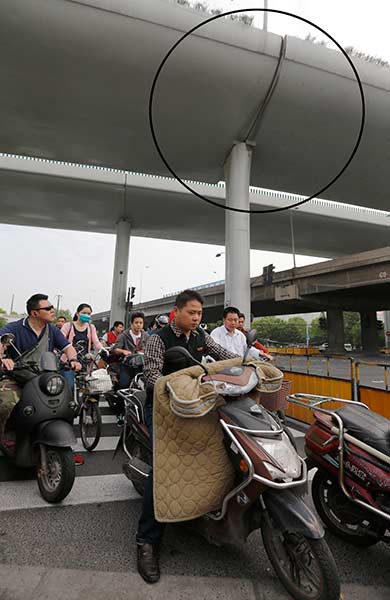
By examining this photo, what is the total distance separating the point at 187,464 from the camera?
6.15 ft

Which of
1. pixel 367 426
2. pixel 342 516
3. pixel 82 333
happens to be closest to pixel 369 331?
pixel 82 333

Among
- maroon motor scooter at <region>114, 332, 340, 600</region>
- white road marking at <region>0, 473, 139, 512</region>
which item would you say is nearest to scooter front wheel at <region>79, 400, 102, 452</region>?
white road marking at <region>0, 473, 139, 512</region>

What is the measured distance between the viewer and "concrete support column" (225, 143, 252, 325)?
1077 centimetres

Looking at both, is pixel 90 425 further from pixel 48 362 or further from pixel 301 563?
pixel 301 563

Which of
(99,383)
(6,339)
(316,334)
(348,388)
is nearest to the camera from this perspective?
(6,339)

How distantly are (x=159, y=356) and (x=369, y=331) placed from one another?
36.2 metres

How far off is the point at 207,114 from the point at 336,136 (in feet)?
14.1

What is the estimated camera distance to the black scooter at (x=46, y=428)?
2719 mm

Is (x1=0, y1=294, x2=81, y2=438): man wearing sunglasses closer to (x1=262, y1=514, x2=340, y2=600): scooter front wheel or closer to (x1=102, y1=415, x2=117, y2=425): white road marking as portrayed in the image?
(x1=262, y1=514, x2=340, y2=600): scooter front wheel

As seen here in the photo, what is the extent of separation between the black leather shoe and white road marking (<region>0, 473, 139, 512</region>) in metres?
0.96

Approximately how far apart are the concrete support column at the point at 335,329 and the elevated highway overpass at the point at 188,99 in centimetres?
2038

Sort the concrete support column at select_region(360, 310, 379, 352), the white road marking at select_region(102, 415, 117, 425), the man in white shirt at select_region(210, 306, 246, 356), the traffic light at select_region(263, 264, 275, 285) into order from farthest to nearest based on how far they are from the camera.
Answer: the concrete support column at select_region(360, 310, 379, 352)
the traffic light at select_region(263, 264, 275, 285)
the white road marking at select_region(102, 415, 117, 425)
the man in white shirt at select_region(210, 306, 246, 356)

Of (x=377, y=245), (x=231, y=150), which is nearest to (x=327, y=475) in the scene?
(x=231, y=150)

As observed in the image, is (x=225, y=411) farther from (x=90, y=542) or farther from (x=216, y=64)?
(x=216, y=64)
